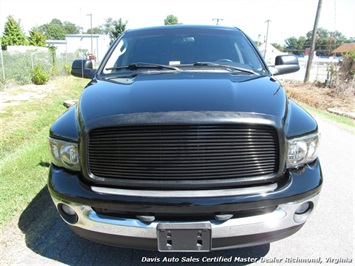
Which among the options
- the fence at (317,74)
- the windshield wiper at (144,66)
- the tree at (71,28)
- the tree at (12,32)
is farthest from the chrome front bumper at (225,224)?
the tree at (71,28)

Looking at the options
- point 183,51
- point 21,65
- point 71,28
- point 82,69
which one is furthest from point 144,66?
point 71,28

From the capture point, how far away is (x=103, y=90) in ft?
8.55

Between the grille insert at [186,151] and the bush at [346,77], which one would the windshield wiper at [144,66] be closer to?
the grille insert at [186,151]

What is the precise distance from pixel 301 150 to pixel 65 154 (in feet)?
5.48

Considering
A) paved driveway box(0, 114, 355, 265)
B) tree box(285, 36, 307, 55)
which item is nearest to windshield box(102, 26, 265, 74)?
paved driveway box(0, 114, 355, 265)

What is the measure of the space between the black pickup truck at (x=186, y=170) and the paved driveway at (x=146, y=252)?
1.67 ft

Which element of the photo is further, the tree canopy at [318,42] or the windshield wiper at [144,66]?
the tree canopy at [318,42]

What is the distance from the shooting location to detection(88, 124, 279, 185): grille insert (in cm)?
199

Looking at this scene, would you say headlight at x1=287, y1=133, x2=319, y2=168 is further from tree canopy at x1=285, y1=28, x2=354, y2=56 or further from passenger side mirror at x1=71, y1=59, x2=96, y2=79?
tree canopy at x1=285, y1=28, x2=354, y2=56

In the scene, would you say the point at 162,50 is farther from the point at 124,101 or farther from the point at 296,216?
the point at 296,216

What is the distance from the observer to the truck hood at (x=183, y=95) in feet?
6.87

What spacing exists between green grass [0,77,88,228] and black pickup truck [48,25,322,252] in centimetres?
145

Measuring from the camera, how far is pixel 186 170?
6.64 feet

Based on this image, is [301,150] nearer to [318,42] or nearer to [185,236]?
[185,236]
